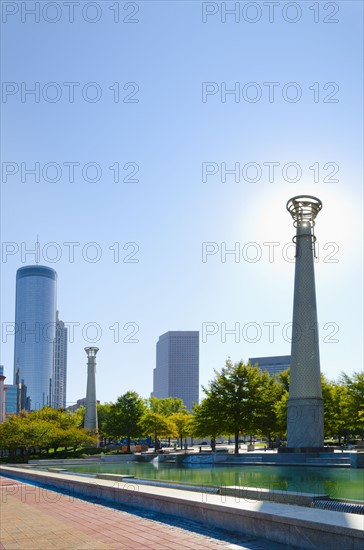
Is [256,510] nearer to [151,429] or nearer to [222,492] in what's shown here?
[222,492]

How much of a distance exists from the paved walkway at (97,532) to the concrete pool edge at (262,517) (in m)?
0.26

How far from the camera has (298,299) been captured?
120 ft

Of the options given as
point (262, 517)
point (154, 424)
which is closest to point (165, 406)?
point (154, 424)

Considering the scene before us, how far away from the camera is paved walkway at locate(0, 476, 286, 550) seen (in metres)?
9.80

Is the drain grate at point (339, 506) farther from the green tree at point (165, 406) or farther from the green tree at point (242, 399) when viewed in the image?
the green tree at point (165, 406)

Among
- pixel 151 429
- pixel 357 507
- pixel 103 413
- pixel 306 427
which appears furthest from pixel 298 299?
pixel 103 413

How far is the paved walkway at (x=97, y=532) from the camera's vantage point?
9.80 m

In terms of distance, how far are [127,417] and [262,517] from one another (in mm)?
56107

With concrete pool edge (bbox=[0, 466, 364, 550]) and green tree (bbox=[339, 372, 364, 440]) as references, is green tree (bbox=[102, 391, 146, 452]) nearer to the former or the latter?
green tree (bbox=[339, 372, 364, 440])

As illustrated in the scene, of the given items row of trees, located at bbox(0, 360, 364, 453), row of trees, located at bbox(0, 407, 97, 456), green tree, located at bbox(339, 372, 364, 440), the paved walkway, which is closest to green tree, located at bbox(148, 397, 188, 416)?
row of trees, located at bbox(0, 407, 97, 456)

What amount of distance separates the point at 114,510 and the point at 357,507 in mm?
5609

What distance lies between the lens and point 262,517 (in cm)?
1022

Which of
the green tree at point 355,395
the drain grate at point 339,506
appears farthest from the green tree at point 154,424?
Answer: the drain grate at point 339,506

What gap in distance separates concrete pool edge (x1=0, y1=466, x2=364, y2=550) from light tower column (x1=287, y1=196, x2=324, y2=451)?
20.9 metres
